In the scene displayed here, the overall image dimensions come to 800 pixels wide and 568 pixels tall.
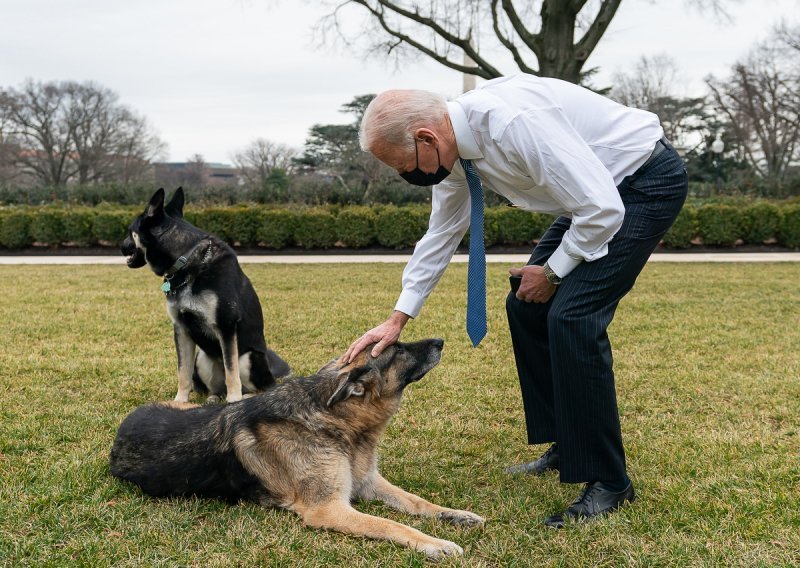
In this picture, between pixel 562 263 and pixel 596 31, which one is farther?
pixel 596 31

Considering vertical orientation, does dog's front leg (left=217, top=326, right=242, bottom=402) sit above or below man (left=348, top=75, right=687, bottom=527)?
below

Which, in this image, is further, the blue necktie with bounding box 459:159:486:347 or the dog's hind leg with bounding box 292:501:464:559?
the blue necktie with bounding box 459:159:486:347

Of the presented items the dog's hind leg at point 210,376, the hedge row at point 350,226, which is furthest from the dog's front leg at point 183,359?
the hedge row at point 350,226

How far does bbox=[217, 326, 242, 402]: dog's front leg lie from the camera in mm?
5020

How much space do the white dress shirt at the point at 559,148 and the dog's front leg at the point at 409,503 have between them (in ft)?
3.96

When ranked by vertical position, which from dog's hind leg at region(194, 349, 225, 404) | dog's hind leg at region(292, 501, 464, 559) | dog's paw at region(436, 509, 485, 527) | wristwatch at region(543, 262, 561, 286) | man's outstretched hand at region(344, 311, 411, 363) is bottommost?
dog's paw at region(436, 509, 485, 527)

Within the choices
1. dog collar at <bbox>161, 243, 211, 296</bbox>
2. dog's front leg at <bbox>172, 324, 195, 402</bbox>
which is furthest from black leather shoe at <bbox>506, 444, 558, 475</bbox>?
dog collar at <bbox>161, 243, 211, 296</bbox>

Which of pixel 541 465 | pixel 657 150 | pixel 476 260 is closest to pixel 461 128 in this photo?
pixel 476 260

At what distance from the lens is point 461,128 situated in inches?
116

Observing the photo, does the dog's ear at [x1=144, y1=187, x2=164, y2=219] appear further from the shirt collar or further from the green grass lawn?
the shirt collar

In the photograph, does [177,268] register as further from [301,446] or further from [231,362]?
[301,446]

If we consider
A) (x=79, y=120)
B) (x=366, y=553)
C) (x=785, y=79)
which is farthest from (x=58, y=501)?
(x=79, y=120)

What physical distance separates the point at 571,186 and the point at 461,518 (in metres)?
1.59

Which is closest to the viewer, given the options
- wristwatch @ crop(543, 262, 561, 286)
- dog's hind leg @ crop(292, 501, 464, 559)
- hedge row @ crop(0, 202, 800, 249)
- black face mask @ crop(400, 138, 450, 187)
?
dog's hind leg @ crop(292, 501, 464, 559)
